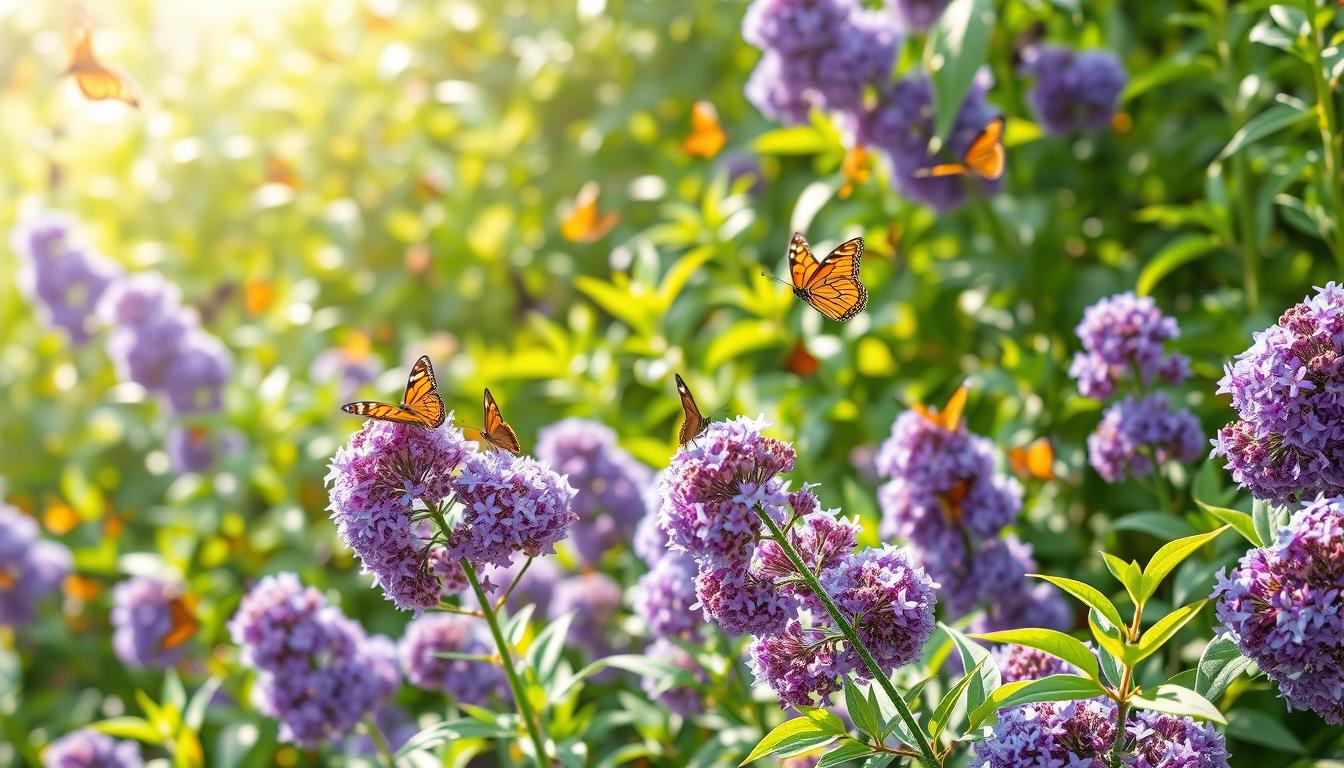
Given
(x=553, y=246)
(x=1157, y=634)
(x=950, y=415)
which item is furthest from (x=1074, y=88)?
(x=553, y=246)

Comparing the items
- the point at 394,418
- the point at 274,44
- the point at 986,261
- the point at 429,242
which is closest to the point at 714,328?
the point at 986,261

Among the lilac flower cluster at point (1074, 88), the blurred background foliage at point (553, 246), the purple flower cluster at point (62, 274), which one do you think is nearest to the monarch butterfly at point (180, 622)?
the blurred background foliage at point (553, 246)

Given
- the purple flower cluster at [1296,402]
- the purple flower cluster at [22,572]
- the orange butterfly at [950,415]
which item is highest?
the purple flower cluster at [22,572]

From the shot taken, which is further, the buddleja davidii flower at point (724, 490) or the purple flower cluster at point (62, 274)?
the purple flower cluster at point (62, 274)

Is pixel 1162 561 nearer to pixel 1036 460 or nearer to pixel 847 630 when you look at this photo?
pixel 847 630

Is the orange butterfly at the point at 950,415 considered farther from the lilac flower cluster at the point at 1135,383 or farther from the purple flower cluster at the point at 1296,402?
the purple flower cluster at the point at 1296,402

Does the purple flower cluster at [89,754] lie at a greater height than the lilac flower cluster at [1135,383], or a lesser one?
greater

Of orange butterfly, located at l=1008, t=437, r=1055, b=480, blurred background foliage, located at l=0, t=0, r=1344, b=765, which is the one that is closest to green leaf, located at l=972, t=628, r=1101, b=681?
blurred background foliage, located at l=0, t=0, r=1344, b=765
